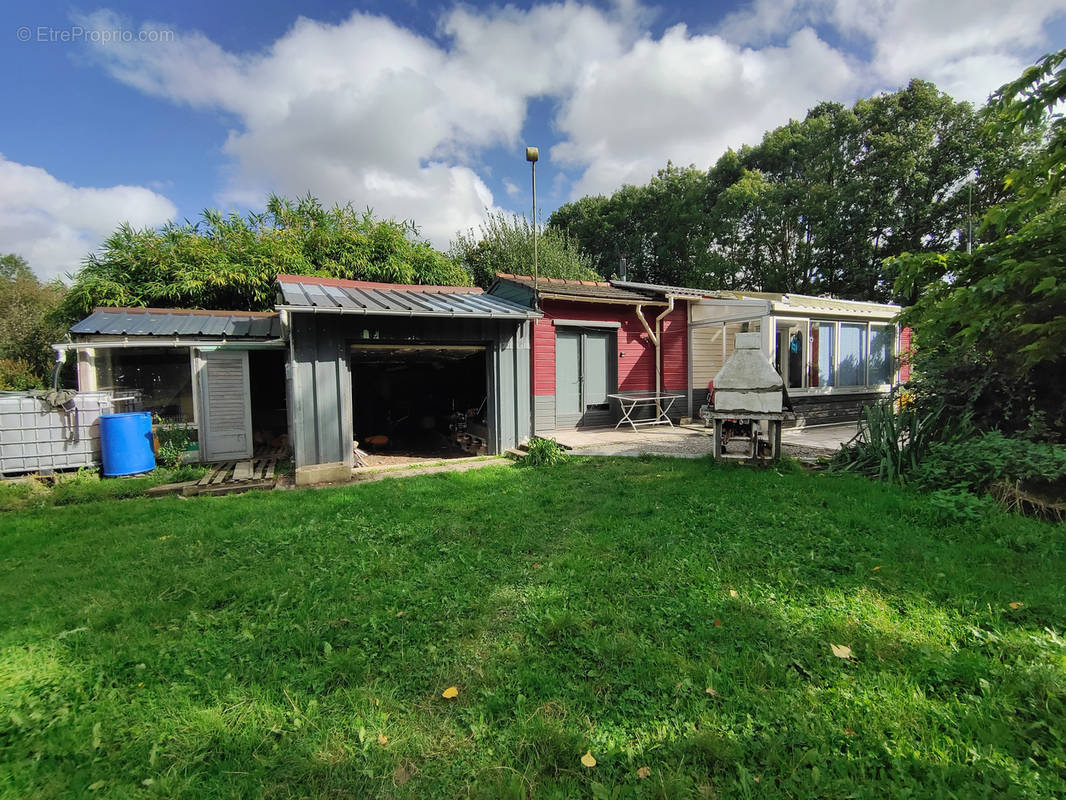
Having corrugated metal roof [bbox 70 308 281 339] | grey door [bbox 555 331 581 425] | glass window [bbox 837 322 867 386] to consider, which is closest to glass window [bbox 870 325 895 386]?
glass window [bbox 837 322 867 386]

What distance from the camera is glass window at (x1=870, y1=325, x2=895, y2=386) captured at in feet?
40.1

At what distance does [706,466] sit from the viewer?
6613mm

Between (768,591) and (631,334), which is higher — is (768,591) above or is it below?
below

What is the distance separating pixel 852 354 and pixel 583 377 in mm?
7168

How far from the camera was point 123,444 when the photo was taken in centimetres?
696

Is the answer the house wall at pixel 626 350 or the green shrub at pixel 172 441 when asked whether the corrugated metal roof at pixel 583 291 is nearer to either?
the house wall at pixel 626 350

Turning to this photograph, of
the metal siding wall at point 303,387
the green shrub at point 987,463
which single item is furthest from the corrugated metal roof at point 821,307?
the metal siding wall at point 303,387

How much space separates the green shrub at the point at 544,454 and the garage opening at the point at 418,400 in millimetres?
2159

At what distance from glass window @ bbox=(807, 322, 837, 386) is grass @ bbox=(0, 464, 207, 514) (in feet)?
41.7

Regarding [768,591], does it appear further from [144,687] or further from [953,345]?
[953,345]

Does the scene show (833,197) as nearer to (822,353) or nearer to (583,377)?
(822,353)

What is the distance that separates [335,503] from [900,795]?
5252mm

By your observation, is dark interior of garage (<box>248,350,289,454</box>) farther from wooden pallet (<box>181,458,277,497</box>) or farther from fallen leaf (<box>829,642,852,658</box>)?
fallen leaf (<box>829,642,852,658</box>)

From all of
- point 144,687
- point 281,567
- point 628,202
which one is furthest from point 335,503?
point 628,202
